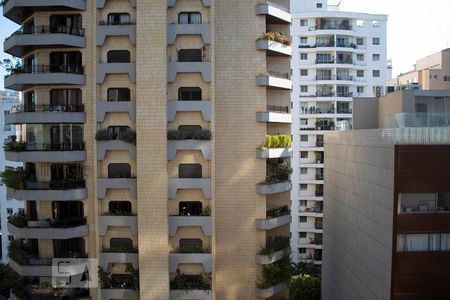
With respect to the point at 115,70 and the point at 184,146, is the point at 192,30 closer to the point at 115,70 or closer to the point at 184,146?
the point at 115,70

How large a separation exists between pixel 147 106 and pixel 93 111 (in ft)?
12.7

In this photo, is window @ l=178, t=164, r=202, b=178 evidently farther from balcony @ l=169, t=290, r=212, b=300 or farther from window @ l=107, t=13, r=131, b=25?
window @ l=107, t=13, r=131, b=25

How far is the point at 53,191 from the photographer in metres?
26.2

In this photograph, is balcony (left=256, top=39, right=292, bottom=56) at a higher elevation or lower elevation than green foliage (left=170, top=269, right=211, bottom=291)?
higher

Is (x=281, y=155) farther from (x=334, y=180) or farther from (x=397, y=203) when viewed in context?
(x=397, y=203)

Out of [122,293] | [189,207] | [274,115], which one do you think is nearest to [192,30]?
[274,115]

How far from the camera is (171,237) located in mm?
26422

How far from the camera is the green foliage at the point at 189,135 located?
25828mm

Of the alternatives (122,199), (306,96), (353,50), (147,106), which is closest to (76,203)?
(122,199)

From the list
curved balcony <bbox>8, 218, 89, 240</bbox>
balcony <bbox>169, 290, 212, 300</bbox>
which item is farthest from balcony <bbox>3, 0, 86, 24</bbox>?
balcony <bbox>169, 290, 212, 300</bbox>

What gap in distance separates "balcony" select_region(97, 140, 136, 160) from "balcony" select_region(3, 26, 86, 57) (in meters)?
6.20

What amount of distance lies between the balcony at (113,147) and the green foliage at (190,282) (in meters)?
7.86

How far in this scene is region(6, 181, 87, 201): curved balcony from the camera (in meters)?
26.2

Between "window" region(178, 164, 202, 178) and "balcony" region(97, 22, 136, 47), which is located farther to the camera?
"window" region(178, 164, 202, 178)
